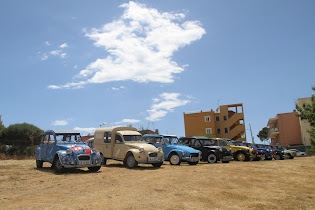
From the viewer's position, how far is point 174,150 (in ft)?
52.4

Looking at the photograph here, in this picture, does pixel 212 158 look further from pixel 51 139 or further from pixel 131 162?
pixel 51 139

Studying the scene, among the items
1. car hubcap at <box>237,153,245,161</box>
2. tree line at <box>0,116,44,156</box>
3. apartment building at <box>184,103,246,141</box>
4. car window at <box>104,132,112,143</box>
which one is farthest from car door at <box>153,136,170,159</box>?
apartment building at <box>184,103,246,141</box>

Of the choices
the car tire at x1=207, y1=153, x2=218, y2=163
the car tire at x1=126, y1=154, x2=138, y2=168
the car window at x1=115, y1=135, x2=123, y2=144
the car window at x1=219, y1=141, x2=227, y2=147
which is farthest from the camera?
the car window at x1=219, y1=141, x2=227, y2=147

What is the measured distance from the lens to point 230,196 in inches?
268

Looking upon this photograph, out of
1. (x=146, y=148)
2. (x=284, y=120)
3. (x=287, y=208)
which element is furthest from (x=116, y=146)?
(x=284, y=120)

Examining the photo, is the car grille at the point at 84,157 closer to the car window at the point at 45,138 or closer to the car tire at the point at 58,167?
the car tire at the point at 58,167

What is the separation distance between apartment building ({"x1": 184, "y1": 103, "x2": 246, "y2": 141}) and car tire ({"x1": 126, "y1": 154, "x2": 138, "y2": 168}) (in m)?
42.3

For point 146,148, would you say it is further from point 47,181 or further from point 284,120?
point 284,120

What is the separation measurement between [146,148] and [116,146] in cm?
190

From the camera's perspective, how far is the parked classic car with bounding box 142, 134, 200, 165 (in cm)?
1569

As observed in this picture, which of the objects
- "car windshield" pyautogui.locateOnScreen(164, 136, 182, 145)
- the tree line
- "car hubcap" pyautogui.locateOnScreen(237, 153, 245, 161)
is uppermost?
the tree line

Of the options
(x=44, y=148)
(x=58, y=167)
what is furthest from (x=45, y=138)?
(x=58, y=167)

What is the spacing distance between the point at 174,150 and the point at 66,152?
6.45 meters

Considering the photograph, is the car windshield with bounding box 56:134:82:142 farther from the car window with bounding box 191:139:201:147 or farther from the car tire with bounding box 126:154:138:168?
the car window with bounding box 191:139:201:147
